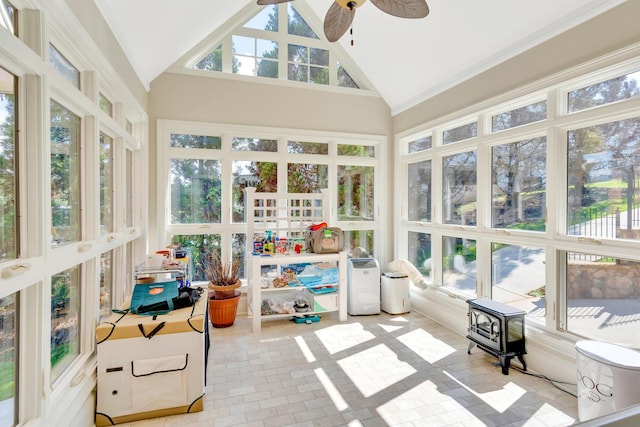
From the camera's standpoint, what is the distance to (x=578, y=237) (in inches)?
104

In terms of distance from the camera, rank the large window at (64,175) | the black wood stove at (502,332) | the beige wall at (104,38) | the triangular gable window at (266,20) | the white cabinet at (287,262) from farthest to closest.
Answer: the triangular gable window at (266,20) < the white cabinet at (287,262) < the black wood stove at (502,332) < the beige wall at (104,38) < the large window at (64,175)

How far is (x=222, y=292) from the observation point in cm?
396

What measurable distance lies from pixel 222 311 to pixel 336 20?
3.13 metres

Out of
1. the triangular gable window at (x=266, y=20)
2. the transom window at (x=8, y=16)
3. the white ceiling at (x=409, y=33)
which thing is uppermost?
the triangular gable window at (x=266, y=20)

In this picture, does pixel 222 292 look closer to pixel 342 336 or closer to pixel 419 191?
pixel 342 336

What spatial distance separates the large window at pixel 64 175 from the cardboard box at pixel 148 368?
678mm

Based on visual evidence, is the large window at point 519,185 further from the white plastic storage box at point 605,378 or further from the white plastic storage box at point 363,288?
the white plastic storage box at point 363,288

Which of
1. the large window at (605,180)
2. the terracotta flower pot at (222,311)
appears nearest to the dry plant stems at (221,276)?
the terracotta flower pot at (222,311)

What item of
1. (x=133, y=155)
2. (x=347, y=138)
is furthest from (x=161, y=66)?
(x=347, y=138)

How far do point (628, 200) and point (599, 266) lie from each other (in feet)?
1.71

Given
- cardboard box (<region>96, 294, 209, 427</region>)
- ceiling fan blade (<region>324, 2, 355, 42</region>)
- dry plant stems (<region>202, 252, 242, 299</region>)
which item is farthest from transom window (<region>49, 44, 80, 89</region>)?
dry plant stems (<region>202, 252, 242, 299</region>)

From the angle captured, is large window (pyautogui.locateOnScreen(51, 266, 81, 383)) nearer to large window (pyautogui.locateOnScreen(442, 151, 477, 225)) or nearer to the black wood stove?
the black wood stove

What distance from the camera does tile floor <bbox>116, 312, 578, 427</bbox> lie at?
7.23 feet

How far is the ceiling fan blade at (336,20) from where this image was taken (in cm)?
240
